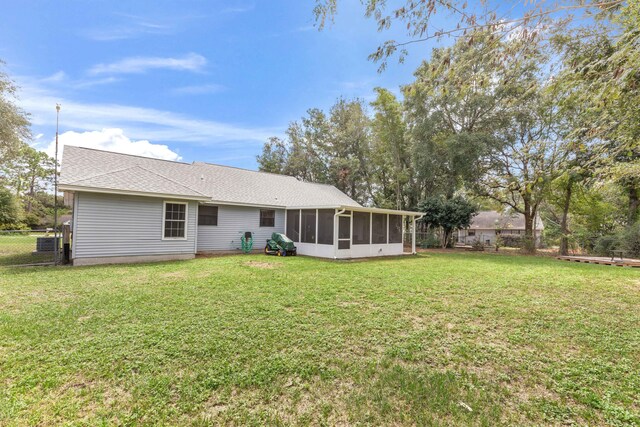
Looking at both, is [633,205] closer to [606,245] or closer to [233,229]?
[606,245]

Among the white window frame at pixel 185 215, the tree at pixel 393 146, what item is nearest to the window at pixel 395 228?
the tree at pixel 393 146

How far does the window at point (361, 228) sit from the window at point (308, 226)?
1.84 metres

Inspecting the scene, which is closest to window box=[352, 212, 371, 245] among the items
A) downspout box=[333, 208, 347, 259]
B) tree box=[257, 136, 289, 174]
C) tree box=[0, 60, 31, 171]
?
downspout box=[333, 208, 347, 259]

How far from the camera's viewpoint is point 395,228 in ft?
47.4

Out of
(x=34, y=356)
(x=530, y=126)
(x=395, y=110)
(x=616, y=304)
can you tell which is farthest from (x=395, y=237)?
(x=34, y=356)

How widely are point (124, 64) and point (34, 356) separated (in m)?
11.7

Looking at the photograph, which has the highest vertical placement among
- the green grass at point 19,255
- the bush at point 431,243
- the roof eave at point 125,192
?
the roof eave at point 125,192

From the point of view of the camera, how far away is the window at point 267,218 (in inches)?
566

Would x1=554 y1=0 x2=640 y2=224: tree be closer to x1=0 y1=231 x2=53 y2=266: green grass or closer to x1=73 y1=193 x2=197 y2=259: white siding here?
x1=73 y1=193 x2=197 y2=259: white siding

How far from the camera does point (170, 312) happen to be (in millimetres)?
4516

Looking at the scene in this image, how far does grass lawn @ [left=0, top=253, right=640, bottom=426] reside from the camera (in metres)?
2.33

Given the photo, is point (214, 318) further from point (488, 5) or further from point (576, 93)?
point (576, 93)

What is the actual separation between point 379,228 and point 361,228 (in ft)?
4.05

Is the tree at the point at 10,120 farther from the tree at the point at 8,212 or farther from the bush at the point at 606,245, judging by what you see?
the bush at the point at 606,245
